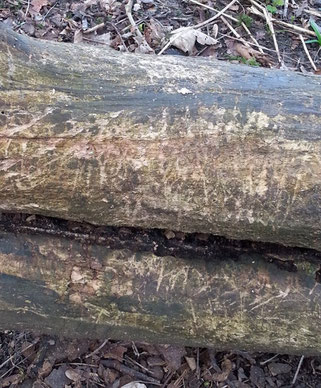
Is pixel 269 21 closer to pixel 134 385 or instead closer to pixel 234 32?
pixel 234 32

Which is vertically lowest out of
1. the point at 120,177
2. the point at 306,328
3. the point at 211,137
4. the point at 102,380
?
the point at 102,380

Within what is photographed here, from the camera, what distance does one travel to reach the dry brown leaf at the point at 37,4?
3.82 metres

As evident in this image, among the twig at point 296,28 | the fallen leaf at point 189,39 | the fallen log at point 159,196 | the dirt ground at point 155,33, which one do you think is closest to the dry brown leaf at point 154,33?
the dirt ground at point 155,33

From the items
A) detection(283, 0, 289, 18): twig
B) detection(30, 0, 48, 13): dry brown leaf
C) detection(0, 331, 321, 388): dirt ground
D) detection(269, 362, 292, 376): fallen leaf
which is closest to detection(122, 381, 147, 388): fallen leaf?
detection(0, 331, 321, 388): dirt ground

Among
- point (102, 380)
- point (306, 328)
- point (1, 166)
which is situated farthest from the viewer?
point (102, 380)

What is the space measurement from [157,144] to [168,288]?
Result: 2.09 feet

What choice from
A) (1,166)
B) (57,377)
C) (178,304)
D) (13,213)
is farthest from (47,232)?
(57,377)

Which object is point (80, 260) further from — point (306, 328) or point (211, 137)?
point (306, 328)

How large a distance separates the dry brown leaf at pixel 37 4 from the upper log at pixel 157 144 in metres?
2.12

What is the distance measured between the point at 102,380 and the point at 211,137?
159 centimetres

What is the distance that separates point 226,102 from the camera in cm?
185

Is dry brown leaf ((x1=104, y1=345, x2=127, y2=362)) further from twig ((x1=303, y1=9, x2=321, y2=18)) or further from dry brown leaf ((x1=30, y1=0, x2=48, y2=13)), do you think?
twig ((x1=303, y1=9, x2=321, y2=18))

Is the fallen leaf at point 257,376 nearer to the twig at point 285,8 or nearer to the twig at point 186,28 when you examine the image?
the twig at point 186,28

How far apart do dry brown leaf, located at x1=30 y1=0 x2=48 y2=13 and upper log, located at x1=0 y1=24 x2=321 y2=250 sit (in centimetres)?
212
